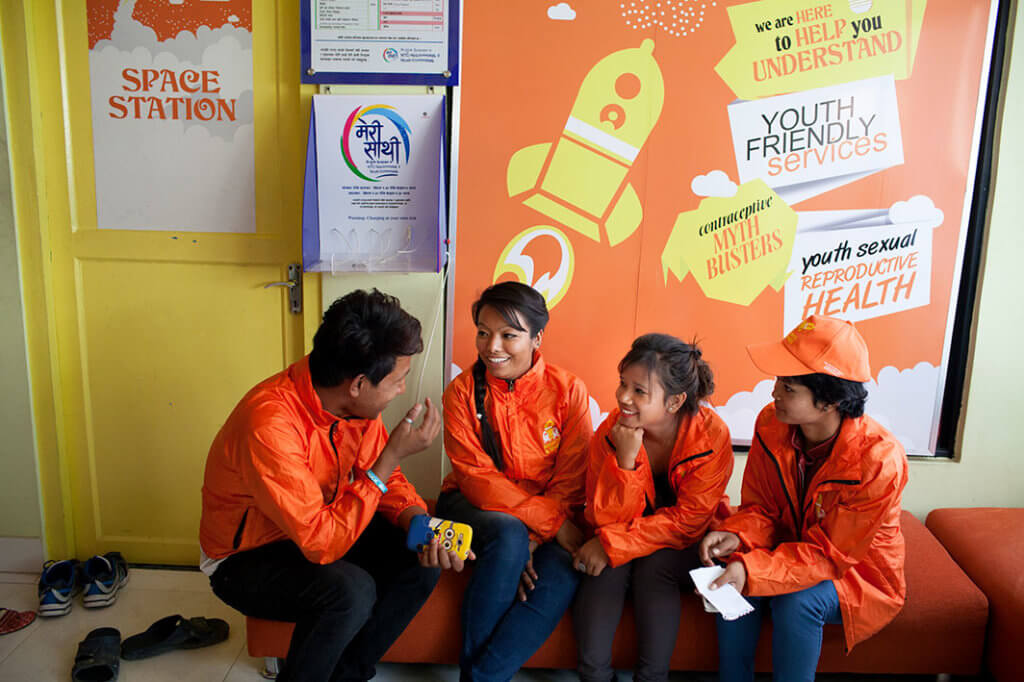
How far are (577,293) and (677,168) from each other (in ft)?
1.78

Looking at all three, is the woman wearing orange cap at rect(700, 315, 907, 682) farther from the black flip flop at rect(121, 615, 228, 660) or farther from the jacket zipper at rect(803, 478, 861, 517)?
the black flip flop at rect(121, 615, 228, 660)

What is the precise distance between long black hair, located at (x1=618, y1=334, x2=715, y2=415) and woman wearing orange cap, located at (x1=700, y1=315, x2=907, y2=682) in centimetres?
16

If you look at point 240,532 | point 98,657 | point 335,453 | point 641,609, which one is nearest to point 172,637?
point 98,657

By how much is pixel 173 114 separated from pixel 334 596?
1719mm

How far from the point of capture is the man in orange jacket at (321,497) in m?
1.65

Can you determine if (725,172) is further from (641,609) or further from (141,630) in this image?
(141,630)

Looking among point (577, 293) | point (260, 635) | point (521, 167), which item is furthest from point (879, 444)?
point (260, 635)

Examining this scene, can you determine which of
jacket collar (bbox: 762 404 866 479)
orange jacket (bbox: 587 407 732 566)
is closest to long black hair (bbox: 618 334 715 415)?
orange jacket (bbox: 587 407 732 566)

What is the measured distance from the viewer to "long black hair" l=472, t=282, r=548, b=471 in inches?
77.9

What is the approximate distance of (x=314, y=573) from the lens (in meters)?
1.73

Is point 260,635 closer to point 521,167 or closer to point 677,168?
point 521,167

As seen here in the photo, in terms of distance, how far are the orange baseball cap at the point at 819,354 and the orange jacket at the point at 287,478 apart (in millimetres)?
1082

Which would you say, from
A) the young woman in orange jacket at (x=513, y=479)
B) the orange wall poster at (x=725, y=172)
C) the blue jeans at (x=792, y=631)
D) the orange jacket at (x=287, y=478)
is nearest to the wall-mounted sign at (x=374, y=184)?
the orange wall poster at (x=725, y=172)

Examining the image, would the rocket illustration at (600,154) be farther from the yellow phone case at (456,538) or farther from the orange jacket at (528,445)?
the yellow phone case at (456,538)
